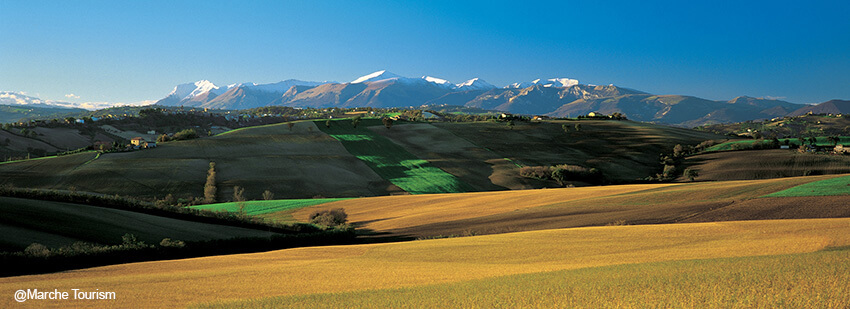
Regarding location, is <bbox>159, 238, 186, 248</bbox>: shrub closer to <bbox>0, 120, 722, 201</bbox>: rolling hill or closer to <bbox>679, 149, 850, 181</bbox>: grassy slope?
<bbox>0, 120, 722, 201</bbox>: rolling hill

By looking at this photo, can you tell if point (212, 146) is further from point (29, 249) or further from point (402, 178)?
point (29, 249)

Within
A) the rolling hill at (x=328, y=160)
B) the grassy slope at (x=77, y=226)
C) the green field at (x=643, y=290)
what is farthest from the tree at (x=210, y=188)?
the green field at (x=643, y=290)

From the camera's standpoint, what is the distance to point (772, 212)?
2884 cm

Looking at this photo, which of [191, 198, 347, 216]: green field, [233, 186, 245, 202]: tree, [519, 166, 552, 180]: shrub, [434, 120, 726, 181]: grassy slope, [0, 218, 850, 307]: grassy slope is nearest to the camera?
[0, 218, 850, 307]: grassy slope

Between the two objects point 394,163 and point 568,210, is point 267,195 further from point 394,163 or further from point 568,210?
point 568,210

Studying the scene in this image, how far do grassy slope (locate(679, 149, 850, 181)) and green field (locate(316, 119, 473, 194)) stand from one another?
163 feet

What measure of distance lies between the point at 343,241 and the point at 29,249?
63.0 ft

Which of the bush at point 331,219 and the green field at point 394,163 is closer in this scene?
the bush at point 331,219

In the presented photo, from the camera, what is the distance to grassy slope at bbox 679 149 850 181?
8594 cm

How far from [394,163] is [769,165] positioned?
7988 centimetres

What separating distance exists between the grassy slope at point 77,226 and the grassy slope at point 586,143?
8630 centimetres

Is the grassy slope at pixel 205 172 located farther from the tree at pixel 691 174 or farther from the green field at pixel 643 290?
the green field at pixel 643 290

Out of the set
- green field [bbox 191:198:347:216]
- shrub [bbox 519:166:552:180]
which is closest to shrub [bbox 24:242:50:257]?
green field [bbox 191:198:347:216]

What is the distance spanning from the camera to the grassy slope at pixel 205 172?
2960 inches
